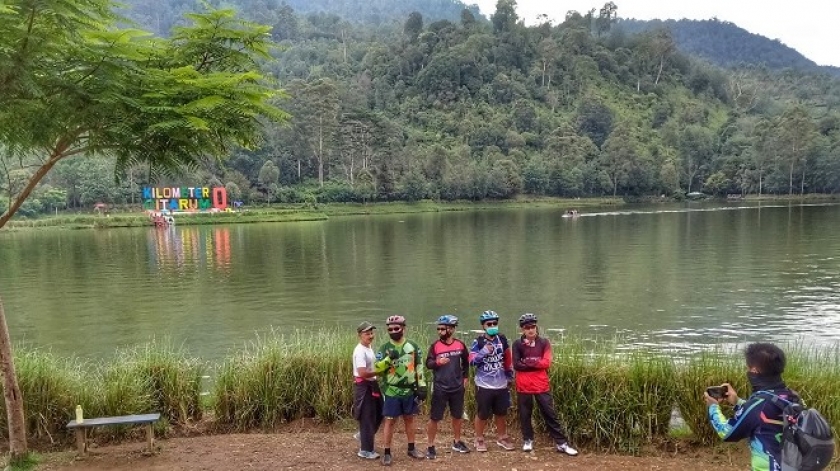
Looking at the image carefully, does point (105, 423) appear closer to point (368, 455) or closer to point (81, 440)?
point (81, 440)

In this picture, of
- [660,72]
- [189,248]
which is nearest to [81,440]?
[189,248]

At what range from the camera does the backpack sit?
148 inches

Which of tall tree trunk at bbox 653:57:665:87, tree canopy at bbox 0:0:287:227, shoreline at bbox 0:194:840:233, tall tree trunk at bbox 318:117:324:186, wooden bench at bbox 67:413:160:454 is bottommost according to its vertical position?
shoreline at bbox 0:194:840:233

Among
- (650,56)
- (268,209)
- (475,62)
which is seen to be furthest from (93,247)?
(650,56)

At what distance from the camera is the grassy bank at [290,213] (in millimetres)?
74062

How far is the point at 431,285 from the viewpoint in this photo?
A: 28.9 meters

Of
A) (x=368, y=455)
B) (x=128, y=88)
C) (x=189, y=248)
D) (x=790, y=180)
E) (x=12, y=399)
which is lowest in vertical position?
(x=189, y=248)

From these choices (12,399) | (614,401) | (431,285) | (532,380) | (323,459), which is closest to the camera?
(12,399)

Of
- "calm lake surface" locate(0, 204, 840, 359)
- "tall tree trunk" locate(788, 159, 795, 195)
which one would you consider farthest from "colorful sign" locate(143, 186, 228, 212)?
"tall tree trunk" locate(788, 159, 795, 195)

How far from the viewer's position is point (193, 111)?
213 inches

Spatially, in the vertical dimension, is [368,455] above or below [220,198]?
below

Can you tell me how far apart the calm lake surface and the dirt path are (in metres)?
10.3

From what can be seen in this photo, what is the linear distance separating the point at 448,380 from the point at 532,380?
1015 mm

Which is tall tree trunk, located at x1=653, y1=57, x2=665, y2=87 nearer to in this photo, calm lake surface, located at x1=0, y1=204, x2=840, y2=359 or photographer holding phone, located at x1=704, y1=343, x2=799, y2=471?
calm lake surface, located at x1=0, y1=204, x2=840, y2=359
